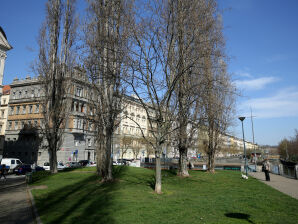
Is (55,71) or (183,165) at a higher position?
(55,71)

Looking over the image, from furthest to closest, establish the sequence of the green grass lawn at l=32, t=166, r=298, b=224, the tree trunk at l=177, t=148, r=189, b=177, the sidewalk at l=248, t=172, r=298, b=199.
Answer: the tree trunk at l=177, t=148, r=189, b=177
the sidewalk at l=248, t=172, r=298, b=199
the green grass lawn at l=32, t=166, r=298, b=224

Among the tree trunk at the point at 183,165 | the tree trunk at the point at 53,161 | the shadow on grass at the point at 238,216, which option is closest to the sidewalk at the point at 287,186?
the shadow on grass at the point at 238,216

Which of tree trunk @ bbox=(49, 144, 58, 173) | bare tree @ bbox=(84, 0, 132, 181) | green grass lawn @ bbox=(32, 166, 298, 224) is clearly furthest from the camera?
tree trunk @ bbox=(49, 144, 58, 173)

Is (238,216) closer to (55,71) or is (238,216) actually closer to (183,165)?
(183,165)

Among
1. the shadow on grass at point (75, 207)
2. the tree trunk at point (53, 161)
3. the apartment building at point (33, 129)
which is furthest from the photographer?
the apartment building at point (33, 129)

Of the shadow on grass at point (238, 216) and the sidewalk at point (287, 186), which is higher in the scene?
the shadow on grass at point (238, 216)

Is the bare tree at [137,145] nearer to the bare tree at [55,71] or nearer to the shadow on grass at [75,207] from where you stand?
the bare tree at [55,71]

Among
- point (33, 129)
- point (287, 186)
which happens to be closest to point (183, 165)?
point (287, 186)

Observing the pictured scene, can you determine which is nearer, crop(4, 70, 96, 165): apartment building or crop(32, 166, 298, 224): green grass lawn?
crop(32, 166, 298, 224): green grass lawn

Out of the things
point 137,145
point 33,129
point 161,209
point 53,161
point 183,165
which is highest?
point 33,129

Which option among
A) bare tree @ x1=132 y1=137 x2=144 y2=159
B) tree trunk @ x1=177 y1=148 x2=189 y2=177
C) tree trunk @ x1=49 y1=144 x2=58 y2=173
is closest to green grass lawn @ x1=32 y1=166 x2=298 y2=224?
tree trunk @ x1=177 y1=148 x2=189 y2=177

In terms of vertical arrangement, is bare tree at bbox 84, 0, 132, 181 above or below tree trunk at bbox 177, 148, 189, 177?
above

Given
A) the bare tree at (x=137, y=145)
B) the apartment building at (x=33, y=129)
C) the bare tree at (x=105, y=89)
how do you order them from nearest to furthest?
the bare tree at (x=105, y=89) → the apartment building at (x=33, y=129) → the bare tree at (x=137, y=145)

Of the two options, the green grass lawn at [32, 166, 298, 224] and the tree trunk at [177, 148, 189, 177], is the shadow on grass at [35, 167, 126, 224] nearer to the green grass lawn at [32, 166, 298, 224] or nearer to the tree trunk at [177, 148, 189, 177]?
the green grass lawn at [32, 166, 298, 224]
